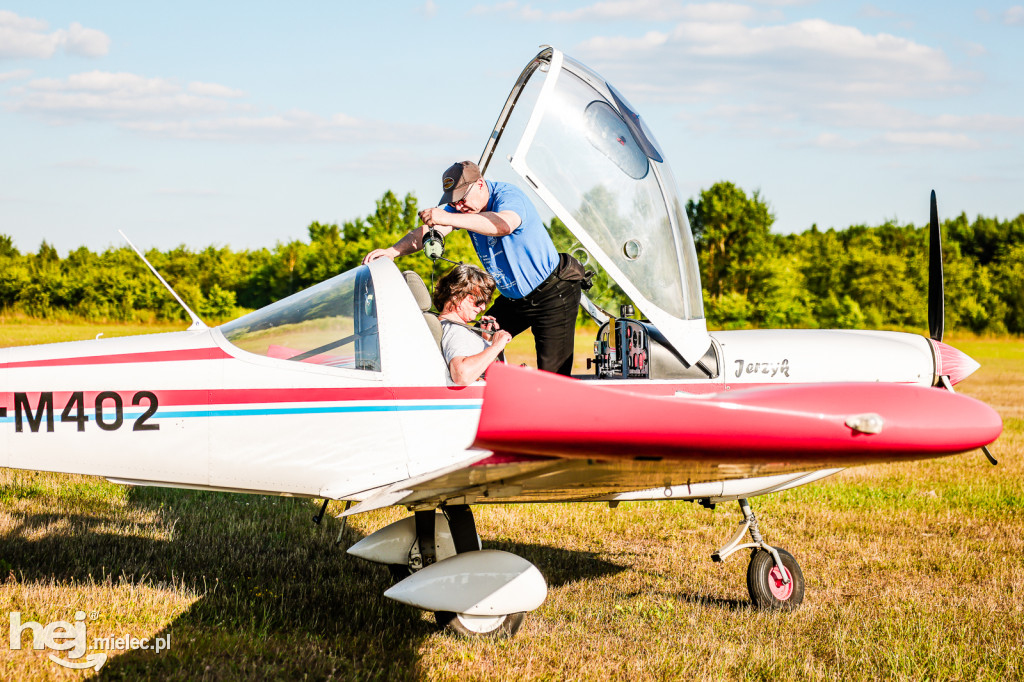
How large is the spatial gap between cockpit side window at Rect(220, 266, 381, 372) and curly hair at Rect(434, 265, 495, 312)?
39cm

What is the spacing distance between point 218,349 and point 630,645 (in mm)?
2611

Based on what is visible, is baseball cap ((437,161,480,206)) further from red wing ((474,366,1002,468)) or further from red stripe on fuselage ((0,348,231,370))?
red wing ((474,366,1002,468))

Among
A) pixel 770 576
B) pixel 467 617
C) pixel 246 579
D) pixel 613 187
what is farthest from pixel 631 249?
pixel 246 579

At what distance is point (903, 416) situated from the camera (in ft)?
7.84

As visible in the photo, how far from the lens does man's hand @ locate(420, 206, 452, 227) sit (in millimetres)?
3939

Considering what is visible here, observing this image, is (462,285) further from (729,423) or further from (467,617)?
(729,423)

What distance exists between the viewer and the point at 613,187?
411 centimetres

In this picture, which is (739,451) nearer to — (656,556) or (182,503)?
(656,556)

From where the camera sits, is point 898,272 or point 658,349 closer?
point 658,349

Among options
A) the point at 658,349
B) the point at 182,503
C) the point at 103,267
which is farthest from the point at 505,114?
the point at 103,267

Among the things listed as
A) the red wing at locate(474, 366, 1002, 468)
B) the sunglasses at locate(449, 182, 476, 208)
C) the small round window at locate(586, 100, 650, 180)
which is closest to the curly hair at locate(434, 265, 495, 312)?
the sunglasses at locate(449, 182, 476, 208)

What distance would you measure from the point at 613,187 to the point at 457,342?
1.13 metres

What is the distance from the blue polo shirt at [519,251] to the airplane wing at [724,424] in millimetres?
1797

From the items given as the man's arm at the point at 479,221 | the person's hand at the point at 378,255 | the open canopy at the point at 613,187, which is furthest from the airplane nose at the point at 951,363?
the person's hand at the point at 378,255
